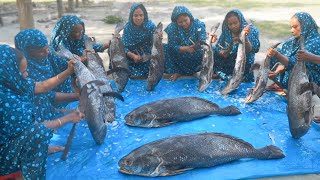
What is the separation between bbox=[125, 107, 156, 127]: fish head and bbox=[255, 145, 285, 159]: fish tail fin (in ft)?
5.27

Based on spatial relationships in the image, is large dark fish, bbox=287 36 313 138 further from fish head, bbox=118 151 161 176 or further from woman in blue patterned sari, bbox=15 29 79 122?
woman in blue patterned sari, bbox=15 29 79 122

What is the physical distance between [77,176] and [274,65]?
4.14 meters

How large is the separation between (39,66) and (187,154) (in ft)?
7.75

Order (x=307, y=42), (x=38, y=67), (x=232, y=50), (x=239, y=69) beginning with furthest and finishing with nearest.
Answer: (x=232, y=50) < (x=239, y=69) < (x=307, y=42) < (x=38, y=67)

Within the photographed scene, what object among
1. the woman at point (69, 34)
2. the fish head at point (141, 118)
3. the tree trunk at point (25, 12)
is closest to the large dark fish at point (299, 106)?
the fish head at point (141, 118)

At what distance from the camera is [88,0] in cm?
2409

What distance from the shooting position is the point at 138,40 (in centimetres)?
705

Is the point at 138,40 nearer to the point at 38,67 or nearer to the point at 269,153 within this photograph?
the point at 38,67

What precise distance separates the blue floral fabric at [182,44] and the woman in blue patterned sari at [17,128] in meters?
4.06

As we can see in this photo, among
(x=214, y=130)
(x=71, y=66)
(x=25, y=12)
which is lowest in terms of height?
(x=214, y=130)

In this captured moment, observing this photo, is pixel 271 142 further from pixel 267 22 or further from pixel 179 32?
pixel 267 22

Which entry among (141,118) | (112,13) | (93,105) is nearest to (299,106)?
(141,118)

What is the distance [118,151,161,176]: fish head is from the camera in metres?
3.76

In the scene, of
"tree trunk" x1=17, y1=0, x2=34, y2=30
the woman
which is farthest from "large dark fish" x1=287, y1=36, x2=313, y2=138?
"tree trunk" x1=17, y1=0, x2=34, y2=30
